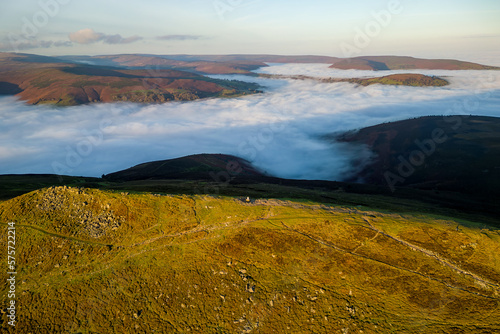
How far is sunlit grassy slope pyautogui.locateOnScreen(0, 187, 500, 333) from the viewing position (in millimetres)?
12477

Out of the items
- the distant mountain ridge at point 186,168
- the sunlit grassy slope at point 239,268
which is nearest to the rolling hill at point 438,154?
the distant mountain ridge at point 186,168

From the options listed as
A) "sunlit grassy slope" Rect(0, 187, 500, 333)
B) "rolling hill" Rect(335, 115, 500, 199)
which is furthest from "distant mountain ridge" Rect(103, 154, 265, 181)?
"sunlit grassy slope" Rect(0, 187, 500, 333)

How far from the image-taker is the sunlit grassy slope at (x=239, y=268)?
12.5m

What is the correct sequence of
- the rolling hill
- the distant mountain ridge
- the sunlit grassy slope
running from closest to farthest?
1. the sunlit grassy slope
2. the rolling hill
3. the distant mountain ridge

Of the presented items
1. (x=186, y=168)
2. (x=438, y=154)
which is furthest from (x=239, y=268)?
(x=438, y=154)

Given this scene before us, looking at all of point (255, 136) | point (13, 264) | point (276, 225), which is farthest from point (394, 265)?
point (255, 136)

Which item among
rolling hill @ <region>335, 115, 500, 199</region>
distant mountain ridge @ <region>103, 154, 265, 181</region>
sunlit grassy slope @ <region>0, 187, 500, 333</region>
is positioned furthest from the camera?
distant mountain ridge @ <region>103, 154, 265, 181</region>

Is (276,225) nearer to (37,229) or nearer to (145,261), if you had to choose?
(145,261)

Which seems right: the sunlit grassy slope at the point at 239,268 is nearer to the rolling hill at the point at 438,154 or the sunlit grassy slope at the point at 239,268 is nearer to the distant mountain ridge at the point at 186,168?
the distant mountain ridge at the point at 186,168

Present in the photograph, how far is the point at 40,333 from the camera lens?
12.5 m

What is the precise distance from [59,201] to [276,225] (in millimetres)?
15333

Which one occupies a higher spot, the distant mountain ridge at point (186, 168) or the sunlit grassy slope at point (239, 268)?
the sunlit grassy slope at point (239, 268)

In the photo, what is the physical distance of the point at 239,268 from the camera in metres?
14.8

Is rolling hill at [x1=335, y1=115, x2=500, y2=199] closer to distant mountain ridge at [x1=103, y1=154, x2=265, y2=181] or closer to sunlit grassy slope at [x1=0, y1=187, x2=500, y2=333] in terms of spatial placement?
distant mountain ridge at [x1=103, y1=154, x2=265, y2=181]
